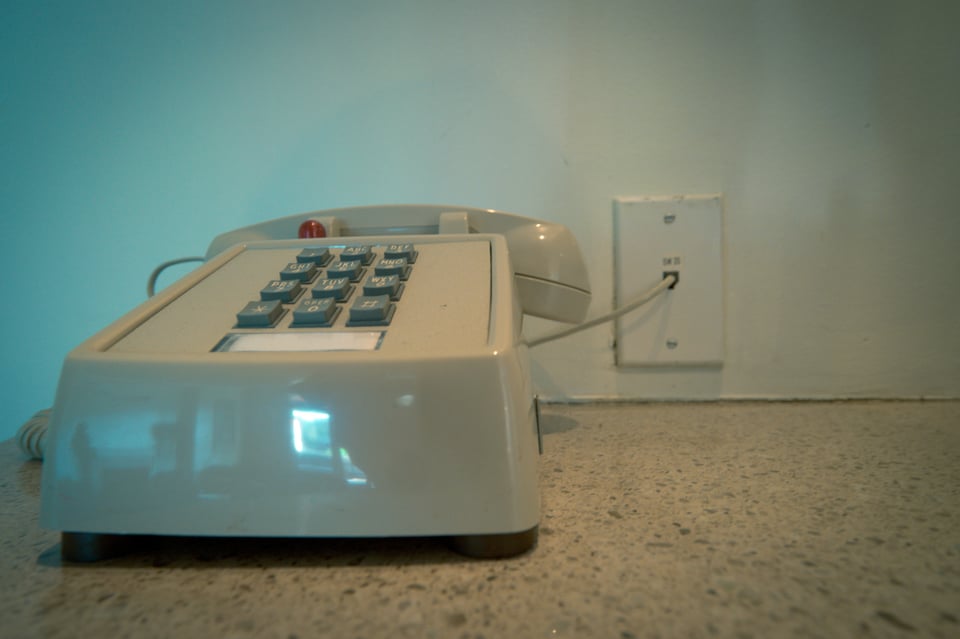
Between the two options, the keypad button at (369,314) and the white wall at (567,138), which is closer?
the keypad button at (369,314)

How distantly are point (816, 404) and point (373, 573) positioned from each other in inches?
26.2

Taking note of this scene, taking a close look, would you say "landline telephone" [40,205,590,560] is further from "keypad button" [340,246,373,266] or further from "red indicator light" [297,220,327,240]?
"red indicator light" [297,220,327,240]

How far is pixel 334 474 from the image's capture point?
0.32 meters

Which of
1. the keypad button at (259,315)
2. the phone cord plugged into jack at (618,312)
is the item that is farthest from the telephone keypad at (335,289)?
the phone cord plugged into jack at (618,312)

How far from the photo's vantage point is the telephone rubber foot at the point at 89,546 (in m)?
0.34

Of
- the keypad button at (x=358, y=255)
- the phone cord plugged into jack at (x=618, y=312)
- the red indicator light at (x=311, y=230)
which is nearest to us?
the keypad button at (x=358, y=255)

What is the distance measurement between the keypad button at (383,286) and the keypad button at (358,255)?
0.19ft

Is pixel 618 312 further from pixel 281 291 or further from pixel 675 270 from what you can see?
pixel 281 291

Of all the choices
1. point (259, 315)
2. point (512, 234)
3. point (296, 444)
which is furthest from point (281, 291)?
point (512, 234)

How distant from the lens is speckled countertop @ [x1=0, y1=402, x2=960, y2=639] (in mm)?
264

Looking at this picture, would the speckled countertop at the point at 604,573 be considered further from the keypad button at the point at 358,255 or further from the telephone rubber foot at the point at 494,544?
the keypad button at the point at 358,255

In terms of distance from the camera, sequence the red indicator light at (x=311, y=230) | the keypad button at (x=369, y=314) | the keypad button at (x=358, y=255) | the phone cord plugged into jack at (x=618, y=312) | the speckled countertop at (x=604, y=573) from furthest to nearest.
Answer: the phone cord plugged into jack at (x=618, y=312) < the red indicator light at (x=311, y=230) < the keypad button at (x=358, y=255) < the keypad button at (x=369, y=314) < the speckled countertop at (x=604, y=573)

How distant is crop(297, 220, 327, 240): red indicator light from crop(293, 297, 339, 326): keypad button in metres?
0.22

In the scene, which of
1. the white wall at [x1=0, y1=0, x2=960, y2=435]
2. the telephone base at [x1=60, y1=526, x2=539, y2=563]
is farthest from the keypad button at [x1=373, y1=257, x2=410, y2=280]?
the white wall at [x1=0, y1=0, x2=960, y2=435]
